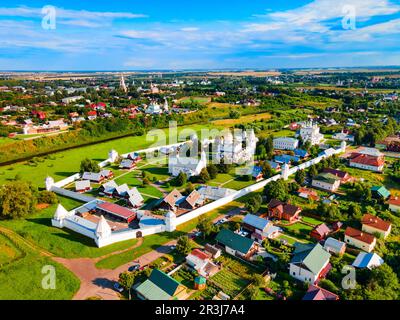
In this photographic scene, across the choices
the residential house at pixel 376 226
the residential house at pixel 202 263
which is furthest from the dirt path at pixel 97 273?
the residential house at pixel 376 226

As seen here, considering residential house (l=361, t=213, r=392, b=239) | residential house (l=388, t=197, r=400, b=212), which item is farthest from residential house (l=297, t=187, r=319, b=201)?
residential house (l=388, t=197, r=400, b=212)

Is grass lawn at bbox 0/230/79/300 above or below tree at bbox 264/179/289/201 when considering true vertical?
below

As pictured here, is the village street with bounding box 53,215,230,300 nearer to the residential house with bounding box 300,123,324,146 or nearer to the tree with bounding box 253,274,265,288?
the tree with bounding box 253,274,265,288

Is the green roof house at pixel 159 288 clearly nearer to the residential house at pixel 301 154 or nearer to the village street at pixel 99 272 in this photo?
the village street at pixel 99 272

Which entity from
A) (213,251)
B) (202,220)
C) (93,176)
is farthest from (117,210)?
(93,176)

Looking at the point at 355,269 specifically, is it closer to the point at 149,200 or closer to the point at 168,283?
the point at 168,283

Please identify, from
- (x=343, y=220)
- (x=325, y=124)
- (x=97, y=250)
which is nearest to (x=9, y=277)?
(x=97, y=250)
